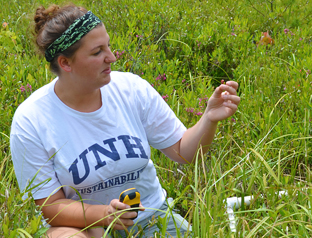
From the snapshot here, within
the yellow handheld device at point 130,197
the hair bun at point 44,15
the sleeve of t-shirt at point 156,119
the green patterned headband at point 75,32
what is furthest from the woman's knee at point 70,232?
the hair bun at point 44,15

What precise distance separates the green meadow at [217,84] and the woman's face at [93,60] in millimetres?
302

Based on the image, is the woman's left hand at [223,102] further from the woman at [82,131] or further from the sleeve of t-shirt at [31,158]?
the sleeve of t-shirt at [31,158]

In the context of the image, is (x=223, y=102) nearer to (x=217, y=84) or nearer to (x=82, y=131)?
(x=82, y=131)

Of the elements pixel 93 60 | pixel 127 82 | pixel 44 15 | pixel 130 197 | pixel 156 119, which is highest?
Result: pixel 44 15

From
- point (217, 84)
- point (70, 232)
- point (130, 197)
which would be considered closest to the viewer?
point (130, 197)

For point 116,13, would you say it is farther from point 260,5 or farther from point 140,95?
point 140,95

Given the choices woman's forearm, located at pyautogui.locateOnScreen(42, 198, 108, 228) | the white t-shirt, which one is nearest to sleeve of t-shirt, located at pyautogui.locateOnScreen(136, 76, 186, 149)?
the white t-shirt

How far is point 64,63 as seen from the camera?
5.85 feet

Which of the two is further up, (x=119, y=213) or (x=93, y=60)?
(x=93, y=60)

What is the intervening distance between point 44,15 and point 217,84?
223 cm

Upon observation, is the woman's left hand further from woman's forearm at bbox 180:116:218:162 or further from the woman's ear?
the woman's ear

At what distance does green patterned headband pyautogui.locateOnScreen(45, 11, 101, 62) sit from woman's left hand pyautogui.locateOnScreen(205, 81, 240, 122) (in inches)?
25.1

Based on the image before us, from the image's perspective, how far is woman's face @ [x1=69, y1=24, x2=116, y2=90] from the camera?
5.71 ft

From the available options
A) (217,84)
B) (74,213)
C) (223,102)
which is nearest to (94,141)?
(74,213)
